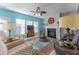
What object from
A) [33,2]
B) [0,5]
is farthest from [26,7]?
[0,5]

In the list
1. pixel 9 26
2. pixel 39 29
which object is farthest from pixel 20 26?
pixel 39 29

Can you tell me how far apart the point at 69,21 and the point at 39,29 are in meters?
0.46

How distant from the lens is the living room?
5.72ft

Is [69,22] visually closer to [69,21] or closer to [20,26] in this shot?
[69,21]

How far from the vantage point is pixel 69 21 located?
1832 mm

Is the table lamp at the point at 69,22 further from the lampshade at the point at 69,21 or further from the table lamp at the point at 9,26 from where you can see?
the table lamp at the point at 9,26

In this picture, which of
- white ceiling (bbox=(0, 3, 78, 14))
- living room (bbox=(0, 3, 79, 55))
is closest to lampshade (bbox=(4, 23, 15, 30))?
living room (bbox=(0, 3, 79, 55))

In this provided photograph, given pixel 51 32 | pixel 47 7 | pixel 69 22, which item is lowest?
pixel 51 32

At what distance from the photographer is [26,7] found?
5.84 ft

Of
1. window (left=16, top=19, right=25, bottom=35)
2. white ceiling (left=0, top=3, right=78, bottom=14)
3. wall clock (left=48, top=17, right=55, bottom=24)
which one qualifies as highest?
white ceiling (left=0, top=3, right=78, bottom=14)

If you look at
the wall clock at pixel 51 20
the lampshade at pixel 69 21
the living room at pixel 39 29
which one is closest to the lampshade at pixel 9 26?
the living room at pixel 39 29

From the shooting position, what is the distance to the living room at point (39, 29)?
174cm

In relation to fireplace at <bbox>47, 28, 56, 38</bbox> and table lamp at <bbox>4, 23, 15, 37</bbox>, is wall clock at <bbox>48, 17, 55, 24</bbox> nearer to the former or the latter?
fireplace at <bbox>47, 28, 56, 38</bbox>
